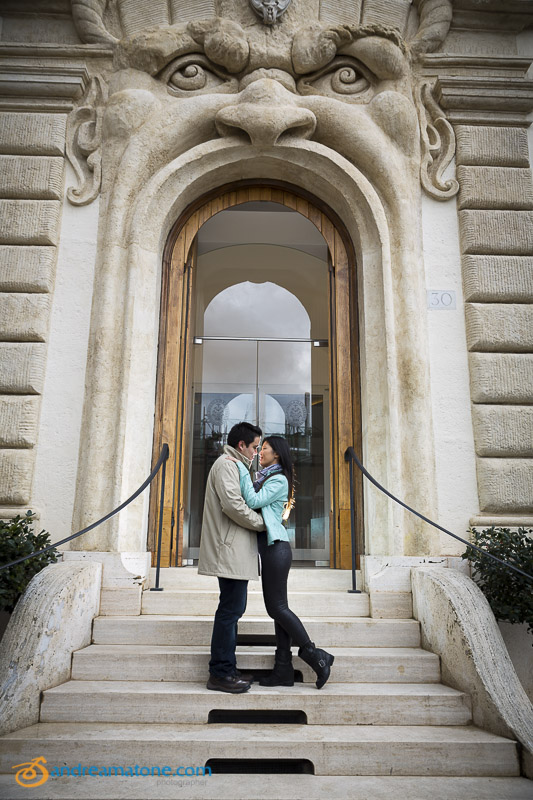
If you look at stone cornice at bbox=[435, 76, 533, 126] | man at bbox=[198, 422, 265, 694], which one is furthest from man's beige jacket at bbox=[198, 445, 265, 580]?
stone cornice at bbox=[435, 76, 533, 126]

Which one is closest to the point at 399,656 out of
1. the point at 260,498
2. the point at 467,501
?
the point at 260,498

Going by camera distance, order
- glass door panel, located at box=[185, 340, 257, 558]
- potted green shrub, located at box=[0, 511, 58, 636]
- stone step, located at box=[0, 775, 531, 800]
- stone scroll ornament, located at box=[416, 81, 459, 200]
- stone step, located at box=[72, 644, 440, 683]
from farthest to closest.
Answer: glass door panel, located at box=[185, 340, 257, 558], stone scroll ornament, located at box=[416, 81, 459, 200], potted green shrub, located at box=[0, 511, 58, 636], stone step, located at box=[72, 644, 440, 683], stone step, located at box=[0, 775, 531, 800]

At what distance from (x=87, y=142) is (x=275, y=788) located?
5.93 metres

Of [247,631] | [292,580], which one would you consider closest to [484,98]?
[292,580]

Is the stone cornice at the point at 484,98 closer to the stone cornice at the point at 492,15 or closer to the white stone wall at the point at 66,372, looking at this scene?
the stone cornice at the point at 492,15

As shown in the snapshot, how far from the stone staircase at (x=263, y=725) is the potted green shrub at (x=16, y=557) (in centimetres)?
63

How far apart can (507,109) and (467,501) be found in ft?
13.7

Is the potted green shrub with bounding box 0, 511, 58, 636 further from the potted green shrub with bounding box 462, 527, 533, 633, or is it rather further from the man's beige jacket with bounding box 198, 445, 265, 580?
the potted green shrub with bounding box 462, 527, 533, 633

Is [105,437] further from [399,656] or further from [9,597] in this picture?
[399,656]

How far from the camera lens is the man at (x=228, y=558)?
3828mm

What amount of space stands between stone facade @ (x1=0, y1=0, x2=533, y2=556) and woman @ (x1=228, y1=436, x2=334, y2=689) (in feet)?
5.89

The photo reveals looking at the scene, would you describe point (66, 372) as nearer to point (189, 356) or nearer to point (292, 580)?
point (189, 356)

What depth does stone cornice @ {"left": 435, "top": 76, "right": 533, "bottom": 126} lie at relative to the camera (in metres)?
6.43

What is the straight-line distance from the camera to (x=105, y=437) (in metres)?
5.61
